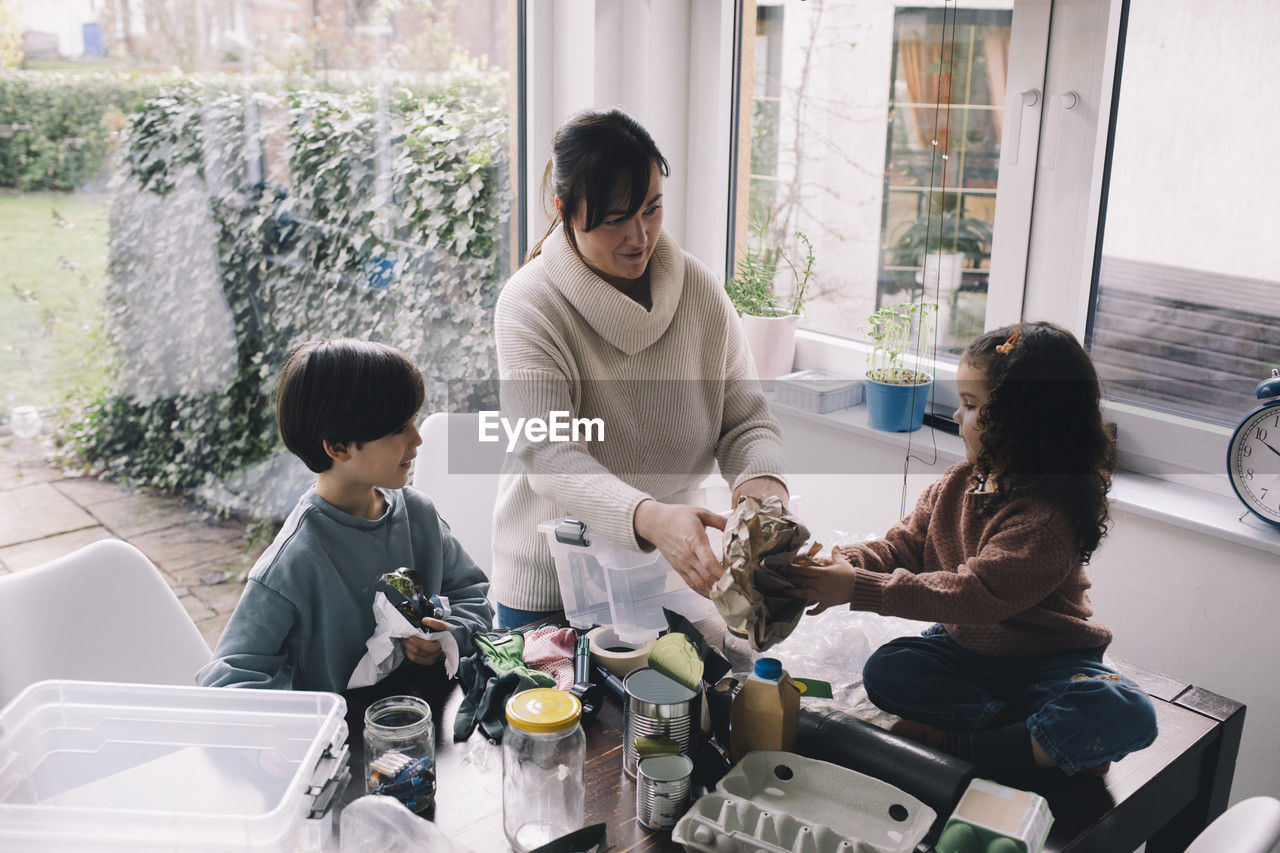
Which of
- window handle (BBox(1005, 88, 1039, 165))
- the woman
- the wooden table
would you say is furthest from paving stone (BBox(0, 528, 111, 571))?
window handle (BBox(1005, 88, 1039, 165))

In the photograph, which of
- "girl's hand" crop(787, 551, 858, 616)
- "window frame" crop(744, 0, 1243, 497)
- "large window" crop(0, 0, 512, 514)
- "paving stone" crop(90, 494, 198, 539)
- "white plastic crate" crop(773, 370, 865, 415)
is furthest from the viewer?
"white plastic crate" crop(773, 370, 865, 415)

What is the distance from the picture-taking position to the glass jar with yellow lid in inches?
45.4

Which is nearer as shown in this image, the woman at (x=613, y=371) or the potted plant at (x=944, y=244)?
the woman at (x=613, y=371)

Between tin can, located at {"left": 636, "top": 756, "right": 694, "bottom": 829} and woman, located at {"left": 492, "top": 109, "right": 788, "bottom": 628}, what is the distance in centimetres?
38

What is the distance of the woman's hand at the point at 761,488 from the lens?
1626mm

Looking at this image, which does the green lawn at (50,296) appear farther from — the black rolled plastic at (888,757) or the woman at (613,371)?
the black rolled plastic at (888,757)

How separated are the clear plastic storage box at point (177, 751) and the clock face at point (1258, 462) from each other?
1.63 m

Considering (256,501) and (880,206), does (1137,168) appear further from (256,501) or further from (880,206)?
(256,501)

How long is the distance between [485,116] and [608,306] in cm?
124

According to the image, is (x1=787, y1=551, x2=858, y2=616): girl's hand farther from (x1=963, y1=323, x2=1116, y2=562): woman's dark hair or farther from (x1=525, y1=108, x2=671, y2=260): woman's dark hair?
(x1=525, y1=108, x2=671, y2=260): woman's dark hair

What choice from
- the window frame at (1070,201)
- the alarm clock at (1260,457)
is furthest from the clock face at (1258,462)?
the window frame at (1070,201)

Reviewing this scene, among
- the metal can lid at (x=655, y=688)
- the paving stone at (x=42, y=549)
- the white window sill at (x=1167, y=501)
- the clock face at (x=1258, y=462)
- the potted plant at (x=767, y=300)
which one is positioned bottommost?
the paving stone at (x=42, y=549)

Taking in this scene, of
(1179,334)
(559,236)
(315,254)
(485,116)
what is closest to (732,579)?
(559,236)

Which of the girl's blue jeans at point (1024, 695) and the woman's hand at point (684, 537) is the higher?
the woman's hand at point (684, 537)
